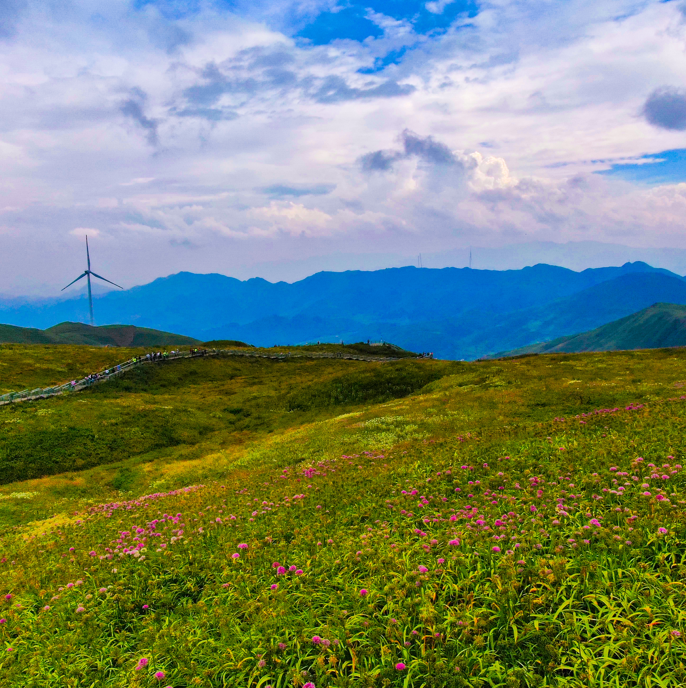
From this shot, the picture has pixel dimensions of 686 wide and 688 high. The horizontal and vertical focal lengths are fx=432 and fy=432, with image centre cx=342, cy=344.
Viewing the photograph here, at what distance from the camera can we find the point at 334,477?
56.4 ft

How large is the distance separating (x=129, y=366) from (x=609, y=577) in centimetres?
7763

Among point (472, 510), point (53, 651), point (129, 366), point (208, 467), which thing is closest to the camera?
point (53, 651)

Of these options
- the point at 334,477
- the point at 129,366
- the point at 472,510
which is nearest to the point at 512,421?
the point at 334,477

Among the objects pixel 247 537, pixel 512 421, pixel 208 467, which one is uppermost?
pixel 247 537

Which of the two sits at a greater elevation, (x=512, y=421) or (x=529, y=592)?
(x=529, y=592)

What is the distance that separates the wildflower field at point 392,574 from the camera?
689cm

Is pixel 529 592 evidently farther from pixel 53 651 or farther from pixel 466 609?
pixel 53 651

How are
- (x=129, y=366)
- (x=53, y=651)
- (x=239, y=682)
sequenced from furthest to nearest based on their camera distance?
(x=129, y=366) < (x=53, y=651) < (x=239, y=682)

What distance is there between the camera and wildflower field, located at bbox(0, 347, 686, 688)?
6.89 meters

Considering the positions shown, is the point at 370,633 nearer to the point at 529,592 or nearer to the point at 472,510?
the point at 529,592

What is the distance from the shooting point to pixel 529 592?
7770 millimetres

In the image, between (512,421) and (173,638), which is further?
(512,421)

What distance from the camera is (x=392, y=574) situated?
875 cm

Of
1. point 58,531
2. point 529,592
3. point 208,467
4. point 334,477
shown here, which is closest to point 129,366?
point 208,467
